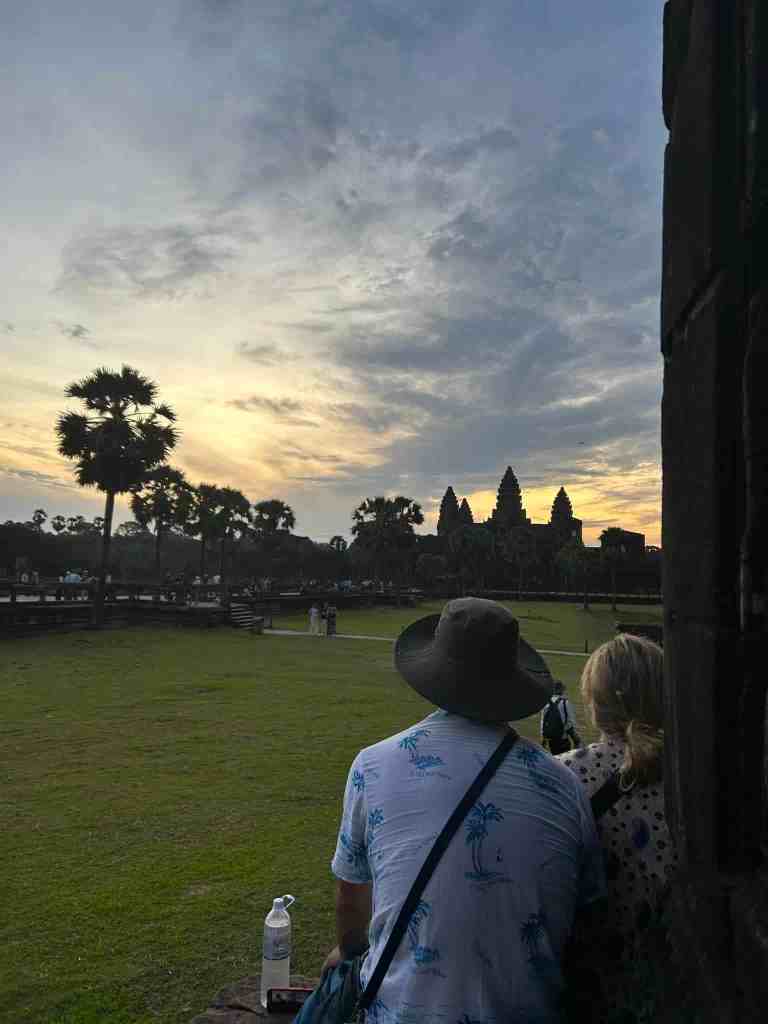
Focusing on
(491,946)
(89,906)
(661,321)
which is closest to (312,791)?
(89,906)

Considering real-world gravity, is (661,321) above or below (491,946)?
above

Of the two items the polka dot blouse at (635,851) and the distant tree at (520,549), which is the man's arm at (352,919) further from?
the distant tree at (520,549)

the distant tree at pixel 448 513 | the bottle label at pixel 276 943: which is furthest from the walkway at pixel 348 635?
the distant tree at pixel 448 513

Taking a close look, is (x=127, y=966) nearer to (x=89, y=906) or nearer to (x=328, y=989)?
(x=89, y=906)

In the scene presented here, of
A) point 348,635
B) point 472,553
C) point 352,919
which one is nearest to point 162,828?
point 352,919

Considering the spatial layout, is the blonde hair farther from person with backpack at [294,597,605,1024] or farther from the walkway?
the walkway

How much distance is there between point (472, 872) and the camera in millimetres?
1613

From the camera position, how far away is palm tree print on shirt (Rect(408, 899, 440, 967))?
1587 millimetres

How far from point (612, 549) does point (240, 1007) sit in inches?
2108

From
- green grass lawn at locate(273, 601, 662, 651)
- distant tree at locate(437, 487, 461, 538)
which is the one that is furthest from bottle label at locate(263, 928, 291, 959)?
distant tree at locate(437, 487, 461, 538)

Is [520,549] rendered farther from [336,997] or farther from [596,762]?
[336,997]

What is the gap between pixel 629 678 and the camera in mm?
2072

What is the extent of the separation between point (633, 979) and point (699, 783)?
662 millimetres

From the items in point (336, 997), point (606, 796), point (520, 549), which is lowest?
point (336, 997)
